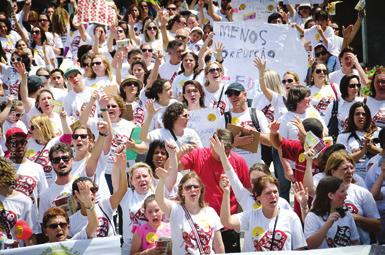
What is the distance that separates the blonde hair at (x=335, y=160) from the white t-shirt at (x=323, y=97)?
9.84ft

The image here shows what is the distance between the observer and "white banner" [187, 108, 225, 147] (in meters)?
10.5

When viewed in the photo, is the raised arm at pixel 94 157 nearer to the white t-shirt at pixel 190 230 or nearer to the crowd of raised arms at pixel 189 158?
the crowd of raised arms at pixel 189 158

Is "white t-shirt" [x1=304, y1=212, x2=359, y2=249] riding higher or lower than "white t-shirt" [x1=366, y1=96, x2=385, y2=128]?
lower

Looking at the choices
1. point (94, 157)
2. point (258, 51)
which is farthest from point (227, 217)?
point (258, 51)

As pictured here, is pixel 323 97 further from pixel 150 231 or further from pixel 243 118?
pixel 150 231

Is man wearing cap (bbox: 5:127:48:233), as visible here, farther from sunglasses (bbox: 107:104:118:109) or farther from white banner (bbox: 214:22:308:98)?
white banner (bbox: 214:22:308:98)

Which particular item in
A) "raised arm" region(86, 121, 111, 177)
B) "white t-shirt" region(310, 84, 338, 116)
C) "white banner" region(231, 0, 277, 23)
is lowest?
"raised arm" region(86, 121, 111, 177)

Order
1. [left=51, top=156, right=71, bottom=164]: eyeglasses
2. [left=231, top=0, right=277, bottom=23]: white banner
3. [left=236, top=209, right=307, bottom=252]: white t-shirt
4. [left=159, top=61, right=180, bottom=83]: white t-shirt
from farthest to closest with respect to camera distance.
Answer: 1. [left=231, top=0, right=277, bottom=23]: white banner
2. [left=159, top=61, right=180, bottom=83]: white t-shirt
3. [left=51, top=156, right=71, bottom=164]: eyeglasses
4. [left=236, top=209, right=307, bottom=252]: white t-shirt

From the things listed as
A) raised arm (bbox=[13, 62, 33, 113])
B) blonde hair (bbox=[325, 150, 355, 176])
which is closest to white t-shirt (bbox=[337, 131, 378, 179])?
blonde hair (bbox=[325, 150, 355, 176])

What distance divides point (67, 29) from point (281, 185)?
763cm

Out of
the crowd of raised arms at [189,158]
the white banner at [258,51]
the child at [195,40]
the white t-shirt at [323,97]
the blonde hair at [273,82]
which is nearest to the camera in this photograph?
the crowd of raised arms at [189,158]

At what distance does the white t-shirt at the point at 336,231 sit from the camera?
7969 millimetres

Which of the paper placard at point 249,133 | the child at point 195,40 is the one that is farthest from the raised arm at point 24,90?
the child at point 195,40

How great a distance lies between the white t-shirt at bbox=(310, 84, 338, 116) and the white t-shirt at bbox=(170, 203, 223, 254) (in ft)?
12.9
